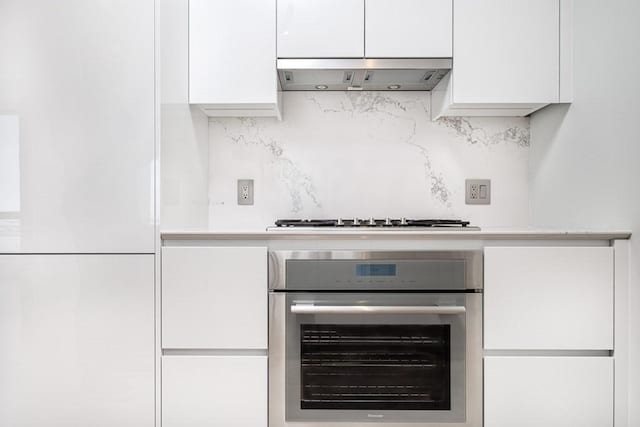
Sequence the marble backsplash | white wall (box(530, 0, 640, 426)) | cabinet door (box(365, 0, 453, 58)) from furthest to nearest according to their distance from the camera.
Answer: the marble backsplash
cabinet door (box(365, 0, 453, 58))
white wall (box(530, 0, 640, 426))

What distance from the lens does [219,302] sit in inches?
57.9

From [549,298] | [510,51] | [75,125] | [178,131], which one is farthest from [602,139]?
[75,125]

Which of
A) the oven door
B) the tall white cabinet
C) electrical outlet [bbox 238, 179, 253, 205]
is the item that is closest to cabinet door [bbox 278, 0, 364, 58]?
the tall white cabinet

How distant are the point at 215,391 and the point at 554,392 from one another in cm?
105

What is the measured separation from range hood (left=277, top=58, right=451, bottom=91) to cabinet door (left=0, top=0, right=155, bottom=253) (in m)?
0.58

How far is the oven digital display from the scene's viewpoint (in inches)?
57.9

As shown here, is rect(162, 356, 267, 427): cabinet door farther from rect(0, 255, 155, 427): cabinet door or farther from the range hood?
the range hood

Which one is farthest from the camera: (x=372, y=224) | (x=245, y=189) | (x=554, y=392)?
(x=245, y=189)

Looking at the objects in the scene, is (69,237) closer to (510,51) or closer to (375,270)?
(375,270)

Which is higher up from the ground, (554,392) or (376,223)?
(376,223)

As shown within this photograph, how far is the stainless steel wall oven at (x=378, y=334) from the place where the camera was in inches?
57.9

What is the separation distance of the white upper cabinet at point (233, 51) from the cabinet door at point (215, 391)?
37.2 inches

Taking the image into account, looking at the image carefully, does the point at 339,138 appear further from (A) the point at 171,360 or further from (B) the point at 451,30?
(A) the point at 171,360

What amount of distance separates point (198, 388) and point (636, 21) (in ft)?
5.76
